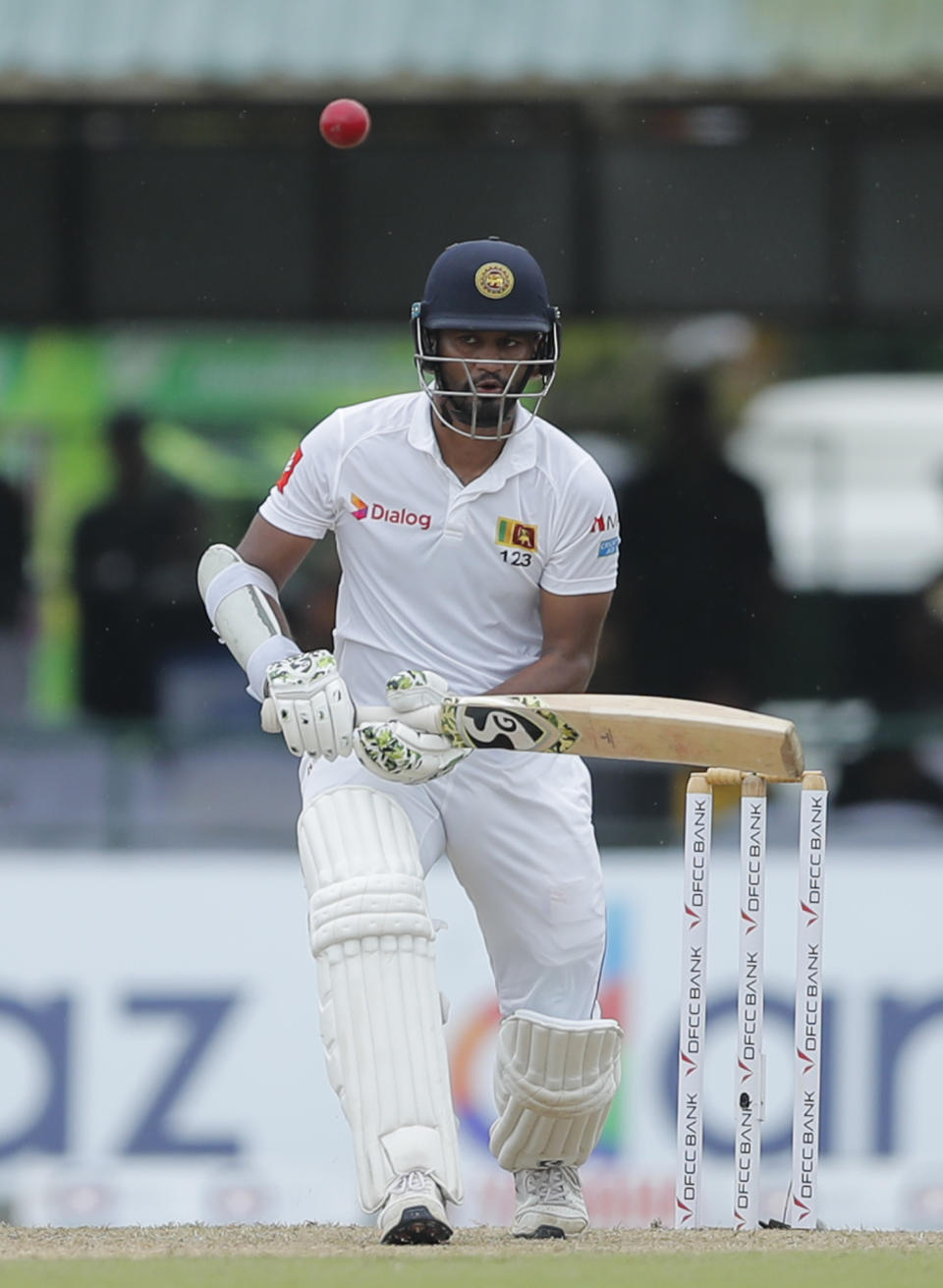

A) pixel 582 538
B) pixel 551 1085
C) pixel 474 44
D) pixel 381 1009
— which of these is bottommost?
pixel 551 1085

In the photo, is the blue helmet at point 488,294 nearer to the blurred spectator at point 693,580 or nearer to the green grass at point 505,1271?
the green grass at point 505,1271

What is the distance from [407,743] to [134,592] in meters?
3.48

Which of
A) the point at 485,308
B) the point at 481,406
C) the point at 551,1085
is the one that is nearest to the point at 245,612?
the point at 481,406

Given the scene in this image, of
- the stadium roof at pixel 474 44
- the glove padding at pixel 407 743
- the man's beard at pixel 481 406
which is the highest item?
the stadium roof at pixel 474 44

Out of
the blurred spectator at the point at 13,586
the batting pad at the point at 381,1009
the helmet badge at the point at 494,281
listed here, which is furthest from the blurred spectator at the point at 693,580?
the batting pad at the point at 381,1009

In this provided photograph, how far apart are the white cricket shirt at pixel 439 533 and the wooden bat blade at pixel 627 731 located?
0.29 m

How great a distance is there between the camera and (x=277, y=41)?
6.79m

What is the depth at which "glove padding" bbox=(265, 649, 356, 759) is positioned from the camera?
357 centimetres

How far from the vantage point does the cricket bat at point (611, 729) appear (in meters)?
3.59

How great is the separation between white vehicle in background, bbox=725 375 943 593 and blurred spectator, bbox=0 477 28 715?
1.93m

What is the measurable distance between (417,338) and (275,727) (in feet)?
2.03

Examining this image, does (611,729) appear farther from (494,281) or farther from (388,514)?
(494,281)

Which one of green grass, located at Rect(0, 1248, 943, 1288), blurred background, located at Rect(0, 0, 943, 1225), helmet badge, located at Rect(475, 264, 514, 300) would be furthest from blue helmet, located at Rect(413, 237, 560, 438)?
blurred background, located at Rect(0, 0, 943, 1225)

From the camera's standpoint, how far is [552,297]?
23.4ft
